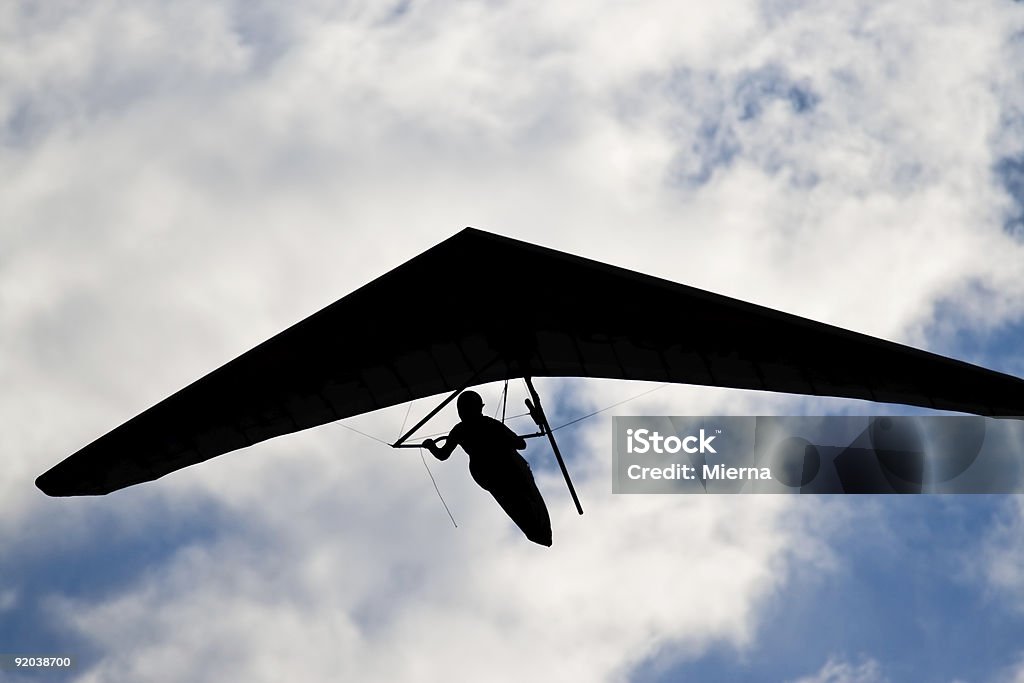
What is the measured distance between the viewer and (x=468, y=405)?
15.5 metres

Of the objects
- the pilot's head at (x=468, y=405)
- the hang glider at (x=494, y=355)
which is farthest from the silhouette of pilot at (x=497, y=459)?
the hang glider at (x=494, y=355)

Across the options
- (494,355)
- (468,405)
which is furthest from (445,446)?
(494,355)

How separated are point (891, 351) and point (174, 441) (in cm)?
1137

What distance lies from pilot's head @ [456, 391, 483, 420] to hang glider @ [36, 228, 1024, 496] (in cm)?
53

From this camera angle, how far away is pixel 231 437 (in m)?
18.1

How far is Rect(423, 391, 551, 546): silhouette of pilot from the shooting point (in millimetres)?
15281

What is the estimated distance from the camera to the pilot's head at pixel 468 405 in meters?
15.5

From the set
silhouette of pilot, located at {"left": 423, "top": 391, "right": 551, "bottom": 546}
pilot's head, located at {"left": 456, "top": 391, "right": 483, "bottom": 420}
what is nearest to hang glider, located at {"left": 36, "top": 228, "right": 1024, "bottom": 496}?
pilot's head, located at {"left": 456, "top": 391, "right": 483, "bottom": 420}

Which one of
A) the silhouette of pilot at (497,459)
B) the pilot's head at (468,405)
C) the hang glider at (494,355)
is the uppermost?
the hang glider at (494,355)

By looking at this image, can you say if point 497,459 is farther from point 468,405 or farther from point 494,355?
point 494,355

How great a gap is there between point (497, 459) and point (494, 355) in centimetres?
266

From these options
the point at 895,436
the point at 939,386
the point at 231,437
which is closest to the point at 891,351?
the point at 939,386

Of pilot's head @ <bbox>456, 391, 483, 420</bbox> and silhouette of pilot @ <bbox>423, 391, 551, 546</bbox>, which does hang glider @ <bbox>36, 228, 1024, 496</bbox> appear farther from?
silhouette of pilot @ <bbox>423, 391, 551, 546</bbox>

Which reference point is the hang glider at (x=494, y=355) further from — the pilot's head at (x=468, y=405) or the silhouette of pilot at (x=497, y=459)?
the silhouette of pilot at (x=497, y=459)
